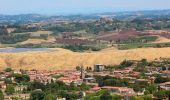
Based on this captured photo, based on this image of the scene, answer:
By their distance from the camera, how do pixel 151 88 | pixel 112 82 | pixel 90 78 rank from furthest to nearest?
pixel 90 78, pixel 112 82, pixel 151 88

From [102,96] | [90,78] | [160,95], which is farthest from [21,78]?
[160,95]

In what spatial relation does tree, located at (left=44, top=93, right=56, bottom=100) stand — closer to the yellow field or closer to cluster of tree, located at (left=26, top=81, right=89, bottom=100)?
cluster of tree, located at (left=26, top=81, right=89, bottom=100)

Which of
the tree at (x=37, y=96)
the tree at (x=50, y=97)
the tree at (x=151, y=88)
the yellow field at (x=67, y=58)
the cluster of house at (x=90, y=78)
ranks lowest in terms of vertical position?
the yellow field at (x=67, y=58)

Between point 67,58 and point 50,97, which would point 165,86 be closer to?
point 50,97

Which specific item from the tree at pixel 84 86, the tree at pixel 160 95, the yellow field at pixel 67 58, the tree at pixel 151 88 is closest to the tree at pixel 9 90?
the tree at pixel 84 86

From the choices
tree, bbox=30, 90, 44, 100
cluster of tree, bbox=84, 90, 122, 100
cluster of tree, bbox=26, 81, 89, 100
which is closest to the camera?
cluster of tree, bbox=84, 90, 122, 100

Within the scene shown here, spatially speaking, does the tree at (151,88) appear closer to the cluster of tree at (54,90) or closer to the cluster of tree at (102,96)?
the cluster of tree at (102,96)

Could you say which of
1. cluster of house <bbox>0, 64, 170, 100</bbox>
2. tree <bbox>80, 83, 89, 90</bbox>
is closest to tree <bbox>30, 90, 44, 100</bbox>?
cluster of house <bbox>0, 64, 170, 100</bbox>
